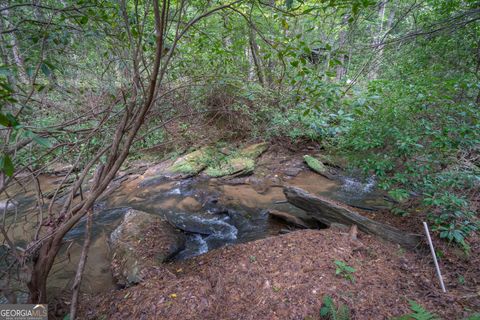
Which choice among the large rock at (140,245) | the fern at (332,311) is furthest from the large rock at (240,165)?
the fern at (332,311)

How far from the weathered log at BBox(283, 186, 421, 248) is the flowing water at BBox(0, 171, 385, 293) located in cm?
77

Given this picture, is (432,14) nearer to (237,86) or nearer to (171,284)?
(237,86)

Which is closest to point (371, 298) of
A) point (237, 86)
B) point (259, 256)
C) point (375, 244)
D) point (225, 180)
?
point (375, 244)

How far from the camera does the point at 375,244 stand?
3.72 meters

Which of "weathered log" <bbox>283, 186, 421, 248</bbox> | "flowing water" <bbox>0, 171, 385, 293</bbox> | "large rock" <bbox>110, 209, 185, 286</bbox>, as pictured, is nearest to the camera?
"weathered log" <bbox>283, 186, 421, 248</bbox>

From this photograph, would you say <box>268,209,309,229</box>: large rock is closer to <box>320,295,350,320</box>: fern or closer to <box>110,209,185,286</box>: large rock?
<box>110,209,185,286</box>: large rock

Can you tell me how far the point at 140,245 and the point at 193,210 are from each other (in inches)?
87.4

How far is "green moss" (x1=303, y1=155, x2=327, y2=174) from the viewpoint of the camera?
863 centimetres

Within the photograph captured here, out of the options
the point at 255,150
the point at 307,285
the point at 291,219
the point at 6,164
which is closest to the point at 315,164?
the point at 255,150

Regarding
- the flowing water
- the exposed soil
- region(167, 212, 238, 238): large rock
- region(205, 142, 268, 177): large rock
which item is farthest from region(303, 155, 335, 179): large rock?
the exposed soil

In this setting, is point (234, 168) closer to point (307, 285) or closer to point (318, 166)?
point (318, 166)

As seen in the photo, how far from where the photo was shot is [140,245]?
178 inches

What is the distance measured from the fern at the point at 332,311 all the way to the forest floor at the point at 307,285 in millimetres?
66

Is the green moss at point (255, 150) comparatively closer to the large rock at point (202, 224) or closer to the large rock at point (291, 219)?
the large rock at point (202, 224)
